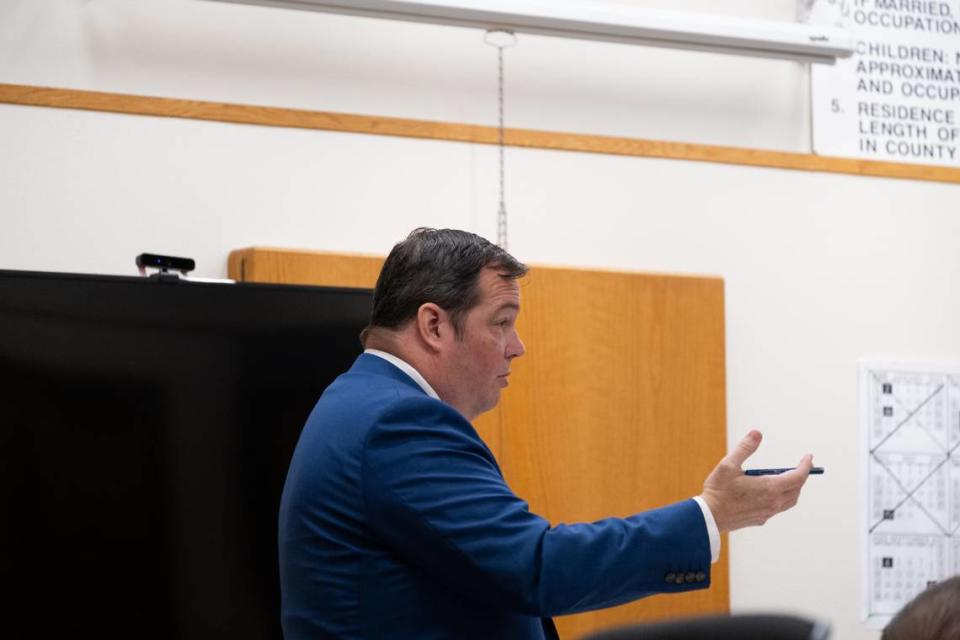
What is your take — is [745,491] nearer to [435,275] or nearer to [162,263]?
[435,275]

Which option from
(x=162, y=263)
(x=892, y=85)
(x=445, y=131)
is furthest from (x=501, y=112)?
(x=892, y=85)

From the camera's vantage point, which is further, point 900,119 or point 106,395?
point 900,119

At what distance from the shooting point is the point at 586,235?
3570 mm

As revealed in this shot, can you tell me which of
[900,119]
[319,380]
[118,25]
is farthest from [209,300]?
[900,119]

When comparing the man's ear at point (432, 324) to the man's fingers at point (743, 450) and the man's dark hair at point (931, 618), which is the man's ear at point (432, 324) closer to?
the man's fingers at point (743, 450)

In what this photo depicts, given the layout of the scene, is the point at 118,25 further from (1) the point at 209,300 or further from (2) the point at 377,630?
(2) the point at 377,630

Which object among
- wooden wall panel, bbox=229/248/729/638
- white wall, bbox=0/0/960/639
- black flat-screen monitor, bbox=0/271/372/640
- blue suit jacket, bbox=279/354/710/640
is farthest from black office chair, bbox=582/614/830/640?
white wall, bbox=0/0/960/639

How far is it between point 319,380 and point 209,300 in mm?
296

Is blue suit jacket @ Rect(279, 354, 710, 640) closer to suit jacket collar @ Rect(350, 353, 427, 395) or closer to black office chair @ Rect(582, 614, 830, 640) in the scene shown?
suit jacket collar @ Rect(350, 353, 427, 395)

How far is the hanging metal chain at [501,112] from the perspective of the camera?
3.47 meters

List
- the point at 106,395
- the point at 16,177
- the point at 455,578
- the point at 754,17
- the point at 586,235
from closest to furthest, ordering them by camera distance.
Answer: the point at 455,578
the point at 106,395
the point at 16,177
the point at 586,235
the point at 754,17

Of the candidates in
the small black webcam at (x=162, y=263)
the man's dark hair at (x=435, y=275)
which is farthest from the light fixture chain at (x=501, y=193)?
the man's dark hair at (x=435, y=275)

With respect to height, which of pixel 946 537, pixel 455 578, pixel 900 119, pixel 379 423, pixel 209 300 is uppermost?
A: pixel 900 119

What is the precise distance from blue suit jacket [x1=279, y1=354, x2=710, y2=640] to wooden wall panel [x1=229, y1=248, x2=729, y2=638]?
4.34 feet
